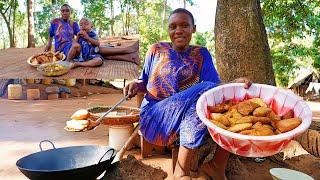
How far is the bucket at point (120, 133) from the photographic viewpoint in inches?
118

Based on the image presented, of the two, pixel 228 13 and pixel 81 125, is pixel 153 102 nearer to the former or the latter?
pixel 81 125

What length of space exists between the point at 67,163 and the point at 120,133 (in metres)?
1.03

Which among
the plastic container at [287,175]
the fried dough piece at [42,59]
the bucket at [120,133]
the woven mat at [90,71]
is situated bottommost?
the bucket at [120,133]

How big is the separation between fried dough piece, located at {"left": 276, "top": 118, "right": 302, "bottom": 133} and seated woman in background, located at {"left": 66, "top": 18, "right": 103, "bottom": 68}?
4.53 metres

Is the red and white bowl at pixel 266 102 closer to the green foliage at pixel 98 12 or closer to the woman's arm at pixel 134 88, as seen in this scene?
the woman's arm at pixel 134 88

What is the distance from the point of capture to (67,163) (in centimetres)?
201

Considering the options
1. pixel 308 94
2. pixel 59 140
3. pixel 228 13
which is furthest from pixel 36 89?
pixel 308 94

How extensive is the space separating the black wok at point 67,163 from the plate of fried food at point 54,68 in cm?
345

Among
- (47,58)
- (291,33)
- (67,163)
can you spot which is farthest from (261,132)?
(47,58)

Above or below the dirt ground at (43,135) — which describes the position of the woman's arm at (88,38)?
above

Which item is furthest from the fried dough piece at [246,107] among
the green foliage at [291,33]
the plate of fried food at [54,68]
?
the plate of fried food at [54,68]

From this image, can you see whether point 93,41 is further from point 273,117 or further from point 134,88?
Answer: point 273,117

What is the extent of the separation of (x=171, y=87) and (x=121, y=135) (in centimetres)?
110

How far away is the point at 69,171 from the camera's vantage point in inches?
68.2
